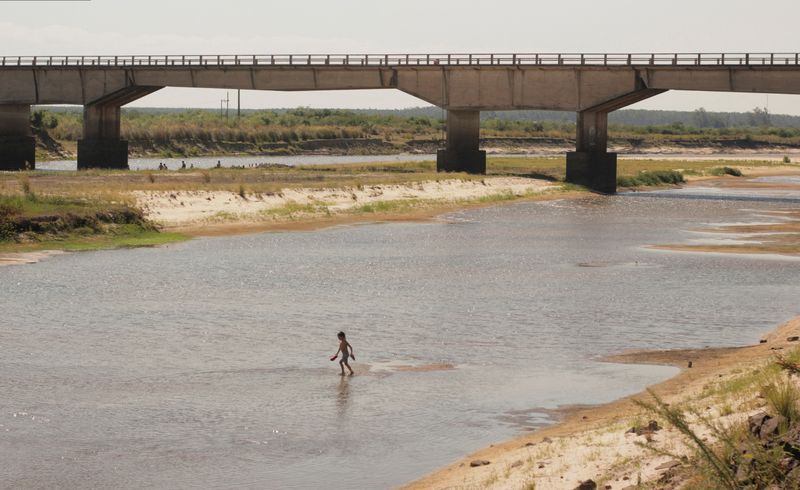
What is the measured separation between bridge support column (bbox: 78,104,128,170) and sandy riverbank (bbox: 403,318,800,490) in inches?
3114

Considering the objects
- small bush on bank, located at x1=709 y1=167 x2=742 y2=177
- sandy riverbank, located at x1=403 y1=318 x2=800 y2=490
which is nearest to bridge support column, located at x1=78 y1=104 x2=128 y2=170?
small bush on bank, located at x1=709 y1=167 x2=742 y2=177

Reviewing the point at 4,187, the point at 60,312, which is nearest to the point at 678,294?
the point at 60,312

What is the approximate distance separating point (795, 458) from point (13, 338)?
20.6m

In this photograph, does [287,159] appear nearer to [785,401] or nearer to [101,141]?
[101,141]

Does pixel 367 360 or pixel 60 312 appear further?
pixel 60 312

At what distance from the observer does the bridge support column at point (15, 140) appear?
99188 millimetres

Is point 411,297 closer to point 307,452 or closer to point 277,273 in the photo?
point 277,273

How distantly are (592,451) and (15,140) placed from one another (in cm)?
8856

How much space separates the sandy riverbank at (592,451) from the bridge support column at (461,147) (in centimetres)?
6727

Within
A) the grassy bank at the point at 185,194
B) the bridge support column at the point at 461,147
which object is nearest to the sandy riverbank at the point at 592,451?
the grassy bank at the point at 185,194

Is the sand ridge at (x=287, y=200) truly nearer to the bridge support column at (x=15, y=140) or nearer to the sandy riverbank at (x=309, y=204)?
the sandy riverbank at (x=309, y=204)

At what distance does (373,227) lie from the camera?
6275 cm

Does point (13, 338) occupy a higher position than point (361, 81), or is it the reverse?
point (361, 81)

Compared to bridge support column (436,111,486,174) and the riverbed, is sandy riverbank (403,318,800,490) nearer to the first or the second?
bridge support column (436,111,486,174)
